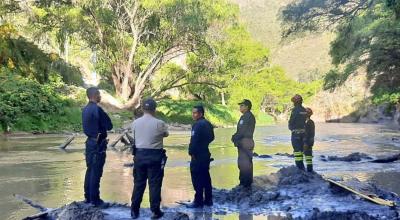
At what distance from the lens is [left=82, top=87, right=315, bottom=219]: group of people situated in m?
9.11

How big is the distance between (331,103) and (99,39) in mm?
46198

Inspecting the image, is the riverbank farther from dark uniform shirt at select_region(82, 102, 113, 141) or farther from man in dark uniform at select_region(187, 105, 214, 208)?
man in dark uniform at select_region(187, 105, 214, 208)

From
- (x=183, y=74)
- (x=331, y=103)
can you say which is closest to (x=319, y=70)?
(x=331, y=103)

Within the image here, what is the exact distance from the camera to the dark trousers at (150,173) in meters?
9.07

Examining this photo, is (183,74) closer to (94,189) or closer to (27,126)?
(27,126)

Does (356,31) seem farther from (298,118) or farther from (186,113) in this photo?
(186,113)

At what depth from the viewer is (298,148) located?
1356 cm

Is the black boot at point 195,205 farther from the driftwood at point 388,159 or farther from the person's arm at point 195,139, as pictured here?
the driftwood at point 388,159

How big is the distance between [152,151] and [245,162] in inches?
113

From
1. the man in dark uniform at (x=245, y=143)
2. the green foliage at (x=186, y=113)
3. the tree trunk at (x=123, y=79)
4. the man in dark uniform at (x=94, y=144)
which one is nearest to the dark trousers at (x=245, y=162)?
the man in dark uniform at (x=245, y=143)

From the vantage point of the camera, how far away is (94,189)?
9.88 m

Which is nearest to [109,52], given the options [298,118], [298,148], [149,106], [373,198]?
[298,118]

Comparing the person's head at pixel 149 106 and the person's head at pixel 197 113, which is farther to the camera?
the person's head at pixel 197 113

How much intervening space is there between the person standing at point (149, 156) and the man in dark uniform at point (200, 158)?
1111 mm
